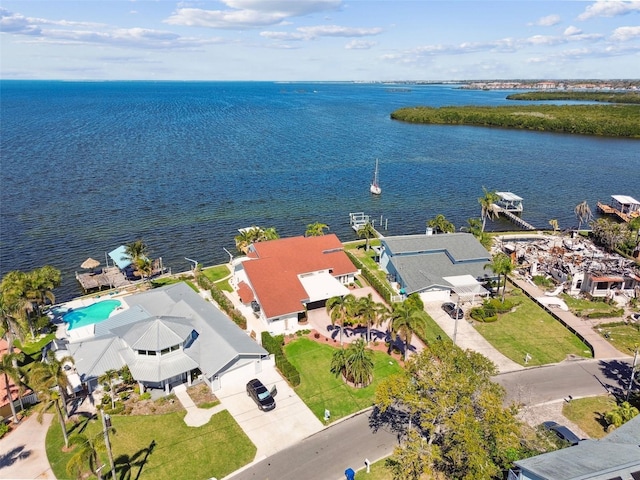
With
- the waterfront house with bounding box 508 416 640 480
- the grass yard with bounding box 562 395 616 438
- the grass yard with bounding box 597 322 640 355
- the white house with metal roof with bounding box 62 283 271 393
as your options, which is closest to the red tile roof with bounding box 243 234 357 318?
the white house with metal roof with bounding box 62 283 271 393

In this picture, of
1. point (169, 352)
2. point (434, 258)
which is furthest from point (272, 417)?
point (434, 258)

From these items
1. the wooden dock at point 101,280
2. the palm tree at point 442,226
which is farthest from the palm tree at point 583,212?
the wooden dock at point 101,280

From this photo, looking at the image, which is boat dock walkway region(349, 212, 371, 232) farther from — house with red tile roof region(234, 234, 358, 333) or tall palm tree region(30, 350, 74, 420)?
tall palm tree region(30, 350, 74, 420)

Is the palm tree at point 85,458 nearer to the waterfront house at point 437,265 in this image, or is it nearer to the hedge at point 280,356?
the hedge at point 280,356

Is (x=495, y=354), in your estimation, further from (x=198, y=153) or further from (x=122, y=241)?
(x=198, y=153)

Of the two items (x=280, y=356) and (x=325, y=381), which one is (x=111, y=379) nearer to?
(x=280, y=356)

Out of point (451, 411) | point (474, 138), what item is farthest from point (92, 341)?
point (474, 138)
